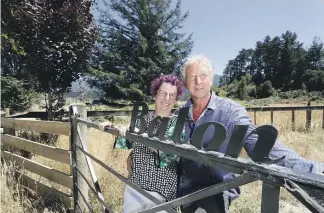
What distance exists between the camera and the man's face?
80.8 inches

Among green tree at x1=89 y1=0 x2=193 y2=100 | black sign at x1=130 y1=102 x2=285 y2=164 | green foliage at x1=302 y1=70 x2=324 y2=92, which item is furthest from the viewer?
green foliage at x1=302 y1=70 x2=324 y2=92

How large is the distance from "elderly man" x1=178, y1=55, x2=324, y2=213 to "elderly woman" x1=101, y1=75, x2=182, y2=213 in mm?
112

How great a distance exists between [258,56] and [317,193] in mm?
105140

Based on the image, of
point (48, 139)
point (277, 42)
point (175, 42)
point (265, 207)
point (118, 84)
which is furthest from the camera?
point (277, 42)

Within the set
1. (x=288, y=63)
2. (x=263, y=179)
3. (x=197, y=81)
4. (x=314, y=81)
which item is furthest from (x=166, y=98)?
(x=288, y=63)

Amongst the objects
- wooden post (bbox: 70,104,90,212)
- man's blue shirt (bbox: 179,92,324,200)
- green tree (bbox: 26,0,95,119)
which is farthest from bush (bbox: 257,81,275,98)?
A: man's blue shirt (bbox: 179,92,324,200)

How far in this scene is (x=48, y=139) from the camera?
19.2 ft

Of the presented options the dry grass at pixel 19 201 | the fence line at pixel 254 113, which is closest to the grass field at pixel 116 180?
the dry grass at pixel 19 201

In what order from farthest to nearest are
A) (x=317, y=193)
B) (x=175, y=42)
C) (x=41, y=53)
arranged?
(x=175, y=42) → (x=41, y=53) → (x=317, y=193)

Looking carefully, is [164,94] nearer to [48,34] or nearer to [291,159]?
[291,159]

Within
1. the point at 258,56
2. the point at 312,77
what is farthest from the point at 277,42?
the point at 312,77

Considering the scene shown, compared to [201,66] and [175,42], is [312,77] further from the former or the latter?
[201,66]

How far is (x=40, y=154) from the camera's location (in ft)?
13.8

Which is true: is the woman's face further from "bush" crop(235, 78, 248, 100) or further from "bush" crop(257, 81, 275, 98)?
"bush" crop(257, 81, 275, 98)
